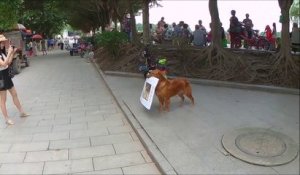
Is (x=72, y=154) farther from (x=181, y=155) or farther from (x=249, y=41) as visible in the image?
(x=249, y=41)

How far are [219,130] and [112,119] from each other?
262 cm

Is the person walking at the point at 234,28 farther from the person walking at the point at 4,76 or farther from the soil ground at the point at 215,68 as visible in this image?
the person walking at the point at 4,76

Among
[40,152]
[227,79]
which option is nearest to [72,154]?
[40,152]

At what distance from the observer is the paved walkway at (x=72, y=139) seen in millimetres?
5820

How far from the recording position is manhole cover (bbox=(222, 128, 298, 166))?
544 centimetres

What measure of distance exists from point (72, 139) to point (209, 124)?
2311 millimetres

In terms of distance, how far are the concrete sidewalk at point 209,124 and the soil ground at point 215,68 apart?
1148mm

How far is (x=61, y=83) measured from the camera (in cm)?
1464

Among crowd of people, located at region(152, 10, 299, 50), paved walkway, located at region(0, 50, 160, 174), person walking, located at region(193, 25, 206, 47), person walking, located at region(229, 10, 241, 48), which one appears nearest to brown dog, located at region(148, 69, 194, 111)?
paved walkway, located at region(0, 50, 160, 174)

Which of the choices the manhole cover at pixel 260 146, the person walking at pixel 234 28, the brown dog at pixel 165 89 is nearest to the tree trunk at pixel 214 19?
the person walking at pixel 234 28

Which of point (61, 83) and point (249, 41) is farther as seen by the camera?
point (249, 41)

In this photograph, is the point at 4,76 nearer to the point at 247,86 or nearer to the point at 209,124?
the point at 209,124

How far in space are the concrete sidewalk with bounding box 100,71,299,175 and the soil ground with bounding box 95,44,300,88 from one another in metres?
1.15

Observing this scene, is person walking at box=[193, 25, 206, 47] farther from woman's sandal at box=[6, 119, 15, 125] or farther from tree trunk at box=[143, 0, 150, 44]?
woman's sandal at box=[6, 119, 15, 125]
